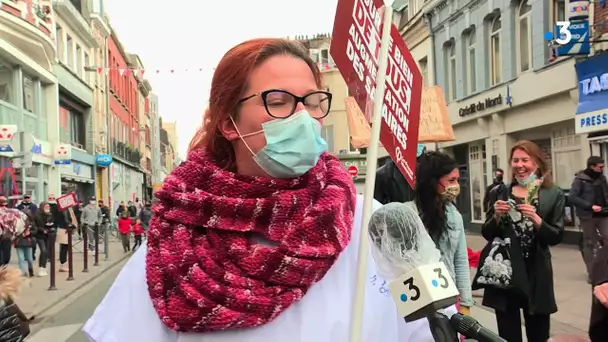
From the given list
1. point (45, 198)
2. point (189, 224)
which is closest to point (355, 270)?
point (189, 224)

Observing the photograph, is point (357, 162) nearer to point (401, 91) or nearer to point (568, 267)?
point (568, 267)

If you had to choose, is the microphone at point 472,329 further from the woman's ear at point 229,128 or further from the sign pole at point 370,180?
the woman's ear at point 229,128

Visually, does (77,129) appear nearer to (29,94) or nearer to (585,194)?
(29,94)

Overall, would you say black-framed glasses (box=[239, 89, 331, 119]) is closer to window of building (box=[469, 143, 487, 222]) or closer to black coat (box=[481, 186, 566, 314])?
black coat (box=[481, 186, 566, 314])

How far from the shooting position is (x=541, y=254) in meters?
4.26

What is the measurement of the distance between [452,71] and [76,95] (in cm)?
1814

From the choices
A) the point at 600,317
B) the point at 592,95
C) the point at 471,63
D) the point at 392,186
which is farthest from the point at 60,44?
the point at 600,317

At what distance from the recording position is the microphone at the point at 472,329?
1068 mm

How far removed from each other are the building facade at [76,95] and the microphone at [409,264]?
84.9 ft

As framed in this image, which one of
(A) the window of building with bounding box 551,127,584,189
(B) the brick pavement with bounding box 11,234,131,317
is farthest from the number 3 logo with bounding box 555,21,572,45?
(B) the brick pavement with bounding box 11,234,131,317

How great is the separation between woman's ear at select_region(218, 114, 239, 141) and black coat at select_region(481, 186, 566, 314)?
3134 mm

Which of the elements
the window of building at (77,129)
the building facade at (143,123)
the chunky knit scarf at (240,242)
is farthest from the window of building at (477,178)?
the building facade at (143,123)

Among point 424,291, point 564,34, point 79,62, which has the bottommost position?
point 424,291

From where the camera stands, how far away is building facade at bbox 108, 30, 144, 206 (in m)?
39.1
